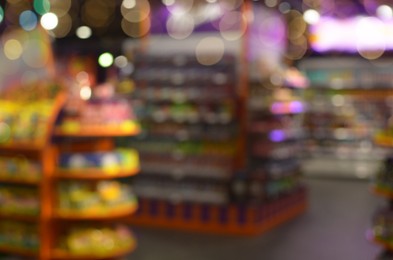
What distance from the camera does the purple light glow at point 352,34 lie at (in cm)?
1383

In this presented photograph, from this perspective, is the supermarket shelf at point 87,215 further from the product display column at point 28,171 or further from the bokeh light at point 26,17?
the bokeh light at point 26,17

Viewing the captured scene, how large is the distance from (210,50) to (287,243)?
291cm

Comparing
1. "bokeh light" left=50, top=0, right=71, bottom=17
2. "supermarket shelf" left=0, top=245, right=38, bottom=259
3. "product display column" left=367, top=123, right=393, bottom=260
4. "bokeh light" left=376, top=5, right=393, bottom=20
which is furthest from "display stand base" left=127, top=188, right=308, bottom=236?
"bokeh light" left=50, top=0, right=71, bottom=17

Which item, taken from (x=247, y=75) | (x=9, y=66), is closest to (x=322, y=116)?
(x=247, y=75)

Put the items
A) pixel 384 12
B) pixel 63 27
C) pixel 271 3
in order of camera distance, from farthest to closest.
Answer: pixel 63 27
pixel 384 12
pixel 271 3

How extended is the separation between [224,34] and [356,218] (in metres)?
3.48

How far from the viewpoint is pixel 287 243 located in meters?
7.59

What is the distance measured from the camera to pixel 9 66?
6996 mm

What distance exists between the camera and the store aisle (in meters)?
6.99

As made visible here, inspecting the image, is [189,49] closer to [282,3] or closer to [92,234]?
[92,234]

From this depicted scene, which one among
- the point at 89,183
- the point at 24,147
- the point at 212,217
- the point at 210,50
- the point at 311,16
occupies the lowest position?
the point at 212,217

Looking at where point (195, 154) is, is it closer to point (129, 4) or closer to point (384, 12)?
point (384, 12)

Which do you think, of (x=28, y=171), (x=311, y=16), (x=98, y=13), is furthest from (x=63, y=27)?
(x=28, y=171)

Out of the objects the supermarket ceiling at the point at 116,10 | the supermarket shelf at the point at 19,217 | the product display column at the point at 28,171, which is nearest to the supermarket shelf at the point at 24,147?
the product display column at the point at 28,171
